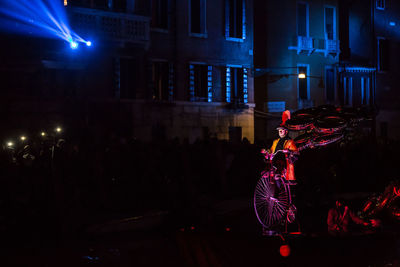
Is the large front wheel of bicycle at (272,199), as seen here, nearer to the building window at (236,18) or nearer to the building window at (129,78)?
the building window at (129,78)

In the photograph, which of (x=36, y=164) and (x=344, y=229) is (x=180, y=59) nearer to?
(x=36, y=164)

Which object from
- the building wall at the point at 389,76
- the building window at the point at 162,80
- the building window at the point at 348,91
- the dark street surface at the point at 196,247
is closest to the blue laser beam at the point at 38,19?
the building window at the point at 162,80

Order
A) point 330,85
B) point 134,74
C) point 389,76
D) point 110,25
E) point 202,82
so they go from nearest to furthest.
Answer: point 110,25
point 134,74
point 202,82
point 330,85
point 389,76

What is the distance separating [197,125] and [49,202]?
1631 centimetres

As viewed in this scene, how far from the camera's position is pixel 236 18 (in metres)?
26.4

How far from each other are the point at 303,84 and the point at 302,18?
4613 millimetres

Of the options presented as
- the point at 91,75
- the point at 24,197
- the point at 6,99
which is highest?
the point at 91,75

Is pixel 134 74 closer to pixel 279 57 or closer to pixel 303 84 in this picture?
pixel 279 57

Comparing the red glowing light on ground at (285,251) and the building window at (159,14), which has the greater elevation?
the building window at (159,14)

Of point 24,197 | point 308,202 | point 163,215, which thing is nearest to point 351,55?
point 308,202

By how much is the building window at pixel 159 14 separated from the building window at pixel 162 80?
2.21 meters

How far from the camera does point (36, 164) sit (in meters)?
8.95

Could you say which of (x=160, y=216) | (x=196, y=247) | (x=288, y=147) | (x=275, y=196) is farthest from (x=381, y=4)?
(x=196, y=247)

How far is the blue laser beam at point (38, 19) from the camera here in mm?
18859
